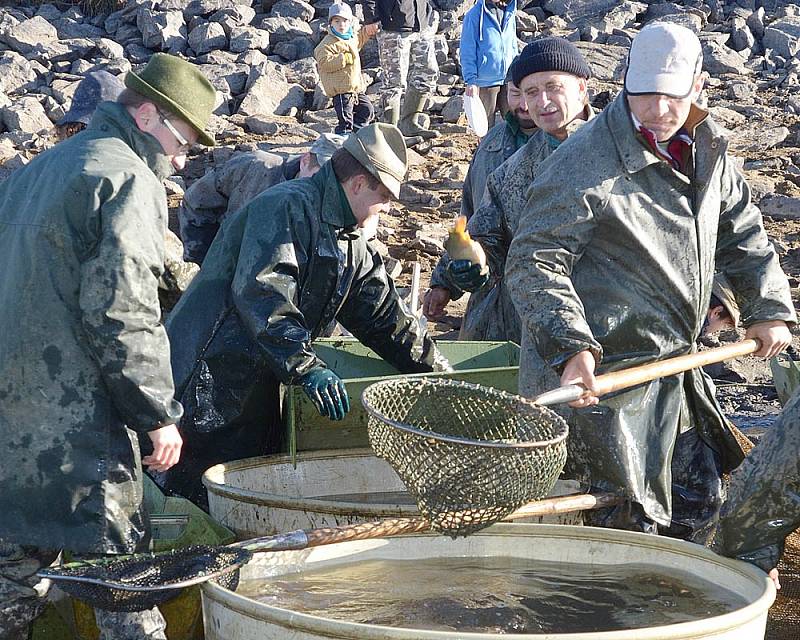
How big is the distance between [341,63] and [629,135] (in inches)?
321

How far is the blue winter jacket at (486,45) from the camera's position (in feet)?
36.5

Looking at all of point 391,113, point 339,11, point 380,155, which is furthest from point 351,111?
point 380,155

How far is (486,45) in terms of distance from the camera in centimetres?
1113

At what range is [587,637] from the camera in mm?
3064

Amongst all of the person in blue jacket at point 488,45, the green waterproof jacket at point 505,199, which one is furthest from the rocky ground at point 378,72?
the green waterproof jacket at point 505,199

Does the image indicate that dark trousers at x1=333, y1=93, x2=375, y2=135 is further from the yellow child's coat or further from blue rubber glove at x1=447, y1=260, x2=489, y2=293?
blue rubber glove at x1=447, y1=260, x2=489, y2=293

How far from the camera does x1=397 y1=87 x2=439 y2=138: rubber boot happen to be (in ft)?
44.3

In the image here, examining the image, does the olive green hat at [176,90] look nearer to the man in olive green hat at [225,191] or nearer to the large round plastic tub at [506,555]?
the large round plastic tub at [506,555]

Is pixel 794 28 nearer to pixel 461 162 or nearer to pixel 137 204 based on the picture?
pixel 461 162

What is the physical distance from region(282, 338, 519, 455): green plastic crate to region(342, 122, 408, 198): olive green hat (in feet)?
2.41

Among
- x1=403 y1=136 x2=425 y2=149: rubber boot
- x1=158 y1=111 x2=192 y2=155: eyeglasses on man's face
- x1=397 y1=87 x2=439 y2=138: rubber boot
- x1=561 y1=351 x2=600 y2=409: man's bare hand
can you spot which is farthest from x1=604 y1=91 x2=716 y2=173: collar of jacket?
x1=397 y1=87 x2=439 y2=138: rubber boot

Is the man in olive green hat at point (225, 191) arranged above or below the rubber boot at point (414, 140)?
above

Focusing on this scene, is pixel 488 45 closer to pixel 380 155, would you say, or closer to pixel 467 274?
pixel 467 274

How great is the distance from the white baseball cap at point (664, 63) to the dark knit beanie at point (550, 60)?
1449 millimetres
